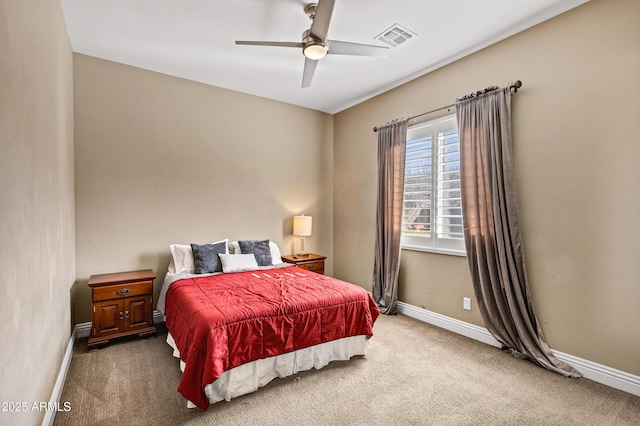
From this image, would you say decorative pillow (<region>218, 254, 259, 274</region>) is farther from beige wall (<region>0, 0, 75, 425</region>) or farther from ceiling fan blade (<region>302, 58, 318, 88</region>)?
ceiling fan blade (<region>302, 58, 318, 88</region>)

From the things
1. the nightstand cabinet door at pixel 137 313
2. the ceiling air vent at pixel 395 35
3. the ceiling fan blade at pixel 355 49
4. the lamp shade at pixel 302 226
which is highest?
the ceiling air vent at pixel 395 35

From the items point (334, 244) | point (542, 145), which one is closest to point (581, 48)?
point (542, 145)

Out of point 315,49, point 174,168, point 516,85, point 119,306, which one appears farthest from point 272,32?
point 119,306

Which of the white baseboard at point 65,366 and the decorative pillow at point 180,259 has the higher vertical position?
the decorative pillow at point 180,259

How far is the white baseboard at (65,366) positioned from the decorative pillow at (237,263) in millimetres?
1023

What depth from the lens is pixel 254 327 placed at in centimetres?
234

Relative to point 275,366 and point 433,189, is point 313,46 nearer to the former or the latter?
point 433,189

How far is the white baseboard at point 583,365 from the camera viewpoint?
234cm

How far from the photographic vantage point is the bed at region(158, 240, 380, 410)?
2131 millimetres

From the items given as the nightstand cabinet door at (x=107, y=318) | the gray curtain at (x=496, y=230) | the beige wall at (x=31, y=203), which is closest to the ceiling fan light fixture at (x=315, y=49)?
the gray curtain at (x=496, y=230)

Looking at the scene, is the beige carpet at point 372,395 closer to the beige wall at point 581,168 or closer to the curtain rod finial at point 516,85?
the beige wall at point 581,168

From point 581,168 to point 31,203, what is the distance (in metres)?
3.82

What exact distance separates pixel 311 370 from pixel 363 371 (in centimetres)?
44

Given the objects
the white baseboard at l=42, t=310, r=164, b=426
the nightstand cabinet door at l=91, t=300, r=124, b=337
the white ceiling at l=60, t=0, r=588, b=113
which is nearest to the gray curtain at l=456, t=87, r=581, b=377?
the white ceiling at l=60, t=0, r=588, b=113
